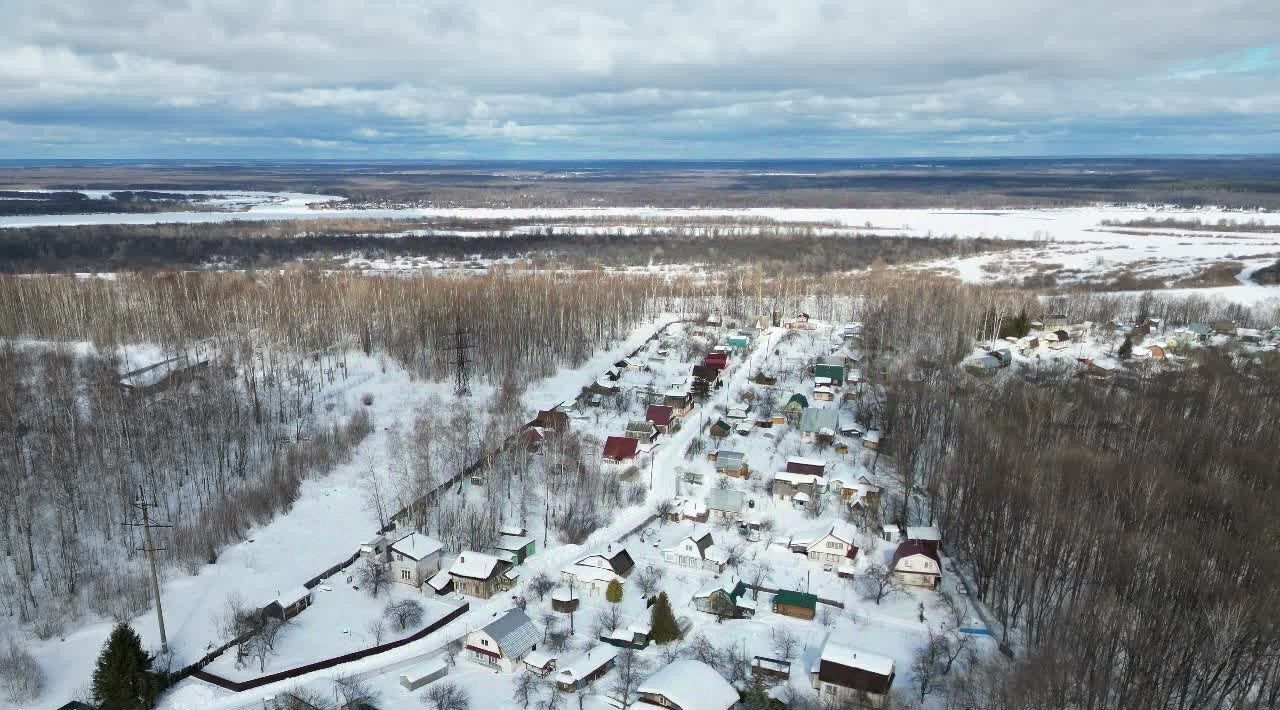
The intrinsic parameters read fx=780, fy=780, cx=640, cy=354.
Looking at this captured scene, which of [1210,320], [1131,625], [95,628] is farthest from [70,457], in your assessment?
[1210,320]

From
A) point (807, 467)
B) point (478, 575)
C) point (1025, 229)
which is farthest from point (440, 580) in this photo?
point (1025, 229)

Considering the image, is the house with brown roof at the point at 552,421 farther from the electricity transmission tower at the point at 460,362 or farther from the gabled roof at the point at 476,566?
the gabled roof at the point at 476,566

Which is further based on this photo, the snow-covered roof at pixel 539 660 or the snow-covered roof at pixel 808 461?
Answer: the snow-covered roof at pixel 808 461

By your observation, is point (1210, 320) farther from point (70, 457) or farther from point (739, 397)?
point (70, 457)

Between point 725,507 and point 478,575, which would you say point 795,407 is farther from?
point 478,575

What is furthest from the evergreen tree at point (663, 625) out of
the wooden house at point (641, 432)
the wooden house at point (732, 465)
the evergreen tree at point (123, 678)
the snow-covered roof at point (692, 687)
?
the wooden house at point (641, 432)

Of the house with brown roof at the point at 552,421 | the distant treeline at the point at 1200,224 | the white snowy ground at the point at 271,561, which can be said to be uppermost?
the distant treeline at the point at 1200,224

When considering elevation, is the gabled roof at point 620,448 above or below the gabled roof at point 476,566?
above

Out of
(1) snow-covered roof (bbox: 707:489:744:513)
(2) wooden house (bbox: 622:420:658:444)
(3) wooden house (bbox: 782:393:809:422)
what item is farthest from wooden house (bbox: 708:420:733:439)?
(1) snow-covered roof (bbox: 707:489:744:513)
